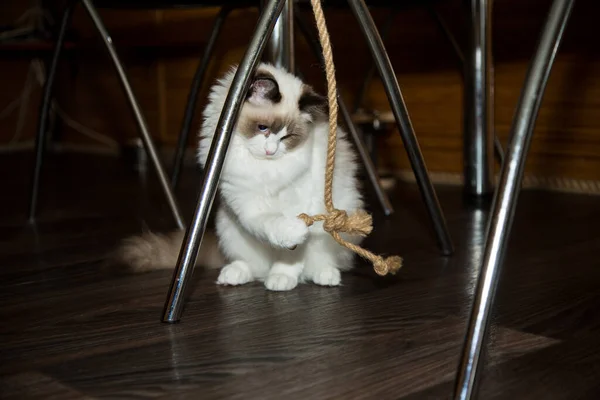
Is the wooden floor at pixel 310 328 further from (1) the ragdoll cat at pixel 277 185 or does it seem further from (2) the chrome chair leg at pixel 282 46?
(2) the chrome chair leg at pixel 282 46

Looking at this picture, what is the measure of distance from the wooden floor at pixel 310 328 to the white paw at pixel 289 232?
0.33ft

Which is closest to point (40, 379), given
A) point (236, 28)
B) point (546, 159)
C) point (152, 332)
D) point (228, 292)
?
point (152, 332)

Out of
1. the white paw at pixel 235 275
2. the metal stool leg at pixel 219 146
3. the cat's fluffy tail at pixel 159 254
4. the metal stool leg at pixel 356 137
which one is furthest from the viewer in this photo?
the metal stool leg at pixel 356 137

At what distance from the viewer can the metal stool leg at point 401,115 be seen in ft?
3.99

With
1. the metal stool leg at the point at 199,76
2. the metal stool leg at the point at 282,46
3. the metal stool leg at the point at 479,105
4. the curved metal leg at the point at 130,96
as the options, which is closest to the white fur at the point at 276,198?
the metal stool leg at the point at 282,46

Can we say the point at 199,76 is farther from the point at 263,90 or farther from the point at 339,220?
the point at 339,220

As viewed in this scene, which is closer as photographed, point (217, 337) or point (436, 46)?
point (217, 337)

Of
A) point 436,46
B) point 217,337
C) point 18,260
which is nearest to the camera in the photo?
point 217,337

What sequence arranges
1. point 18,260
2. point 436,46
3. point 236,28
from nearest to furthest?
point 18,260 → point 436,46 → point 236,28

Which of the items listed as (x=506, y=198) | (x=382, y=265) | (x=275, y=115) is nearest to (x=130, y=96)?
(x=275, y=115)

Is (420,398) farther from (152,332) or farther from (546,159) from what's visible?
(546,159)

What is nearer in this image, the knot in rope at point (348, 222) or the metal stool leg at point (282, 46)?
the knot in rope at point (348, 222)

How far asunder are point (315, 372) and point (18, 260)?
88cm

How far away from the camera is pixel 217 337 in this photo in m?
1.03
